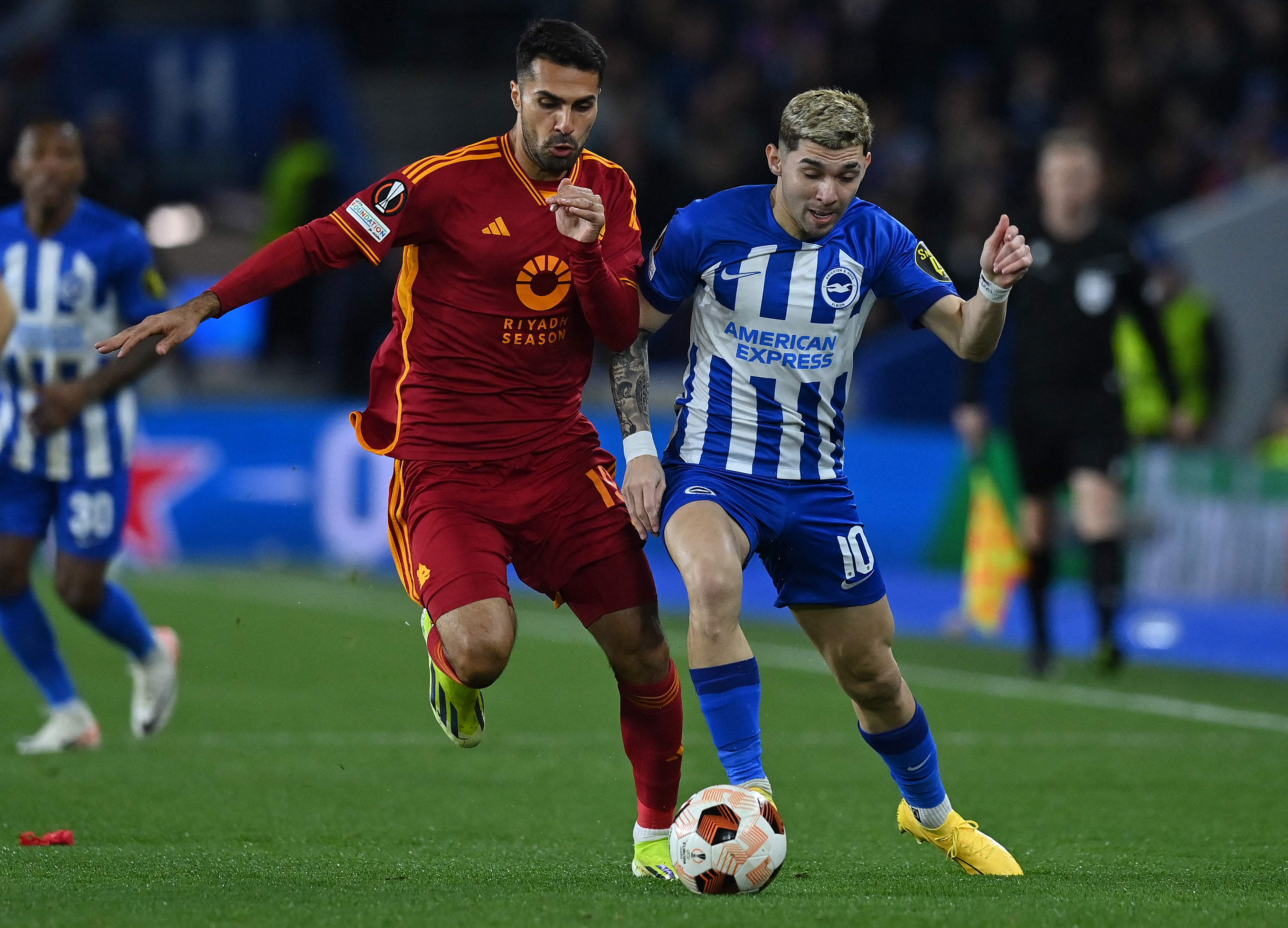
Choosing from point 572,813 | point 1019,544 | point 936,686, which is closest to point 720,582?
point 572,813

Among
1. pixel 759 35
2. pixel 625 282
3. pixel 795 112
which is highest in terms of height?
pixel 759 35

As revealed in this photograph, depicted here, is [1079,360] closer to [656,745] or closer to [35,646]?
[656,745]

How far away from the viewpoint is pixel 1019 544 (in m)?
10.2

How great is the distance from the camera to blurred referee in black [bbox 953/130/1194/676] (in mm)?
8773

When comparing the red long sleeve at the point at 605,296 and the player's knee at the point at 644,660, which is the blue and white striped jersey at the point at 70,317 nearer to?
the red long sleeve at the point at 605,296

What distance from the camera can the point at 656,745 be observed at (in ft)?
15.7

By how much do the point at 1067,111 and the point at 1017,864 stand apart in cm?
1298

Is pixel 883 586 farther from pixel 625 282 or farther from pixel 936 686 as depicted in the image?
pixel 936 686

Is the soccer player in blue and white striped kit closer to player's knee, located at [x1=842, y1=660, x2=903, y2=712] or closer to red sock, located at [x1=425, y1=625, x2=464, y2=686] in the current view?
player's knee, located at [x1=842, y1=660, x2=903, y2=712]

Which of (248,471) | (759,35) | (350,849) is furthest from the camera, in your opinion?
(759,35)

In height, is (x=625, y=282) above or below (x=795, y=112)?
below

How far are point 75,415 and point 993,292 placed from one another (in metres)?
3.63

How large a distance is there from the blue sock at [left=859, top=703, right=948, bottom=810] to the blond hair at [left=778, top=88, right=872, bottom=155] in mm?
1452

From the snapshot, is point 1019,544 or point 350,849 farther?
point 1019,544
